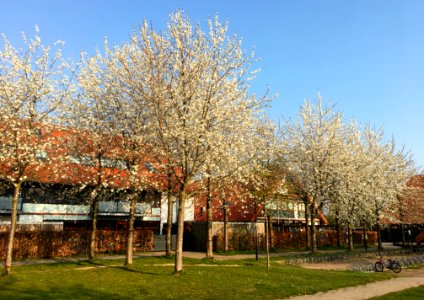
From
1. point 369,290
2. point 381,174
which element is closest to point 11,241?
point 369,290

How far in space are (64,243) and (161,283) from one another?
46.5 ft

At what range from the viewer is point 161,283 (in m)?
14.2

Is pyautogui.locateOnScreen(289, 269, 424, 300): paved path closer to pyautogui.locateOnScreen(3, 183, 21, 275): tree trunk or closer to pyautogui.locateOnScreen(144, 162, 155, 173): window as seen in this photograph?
pyautogui.locateOnScreen(144, 162, 155, 173): window

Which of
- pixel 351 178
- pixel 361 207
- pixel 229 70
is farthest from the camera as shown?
pixel 361 207

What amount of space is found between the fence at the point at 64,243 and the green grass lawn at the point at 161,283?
18.7ft

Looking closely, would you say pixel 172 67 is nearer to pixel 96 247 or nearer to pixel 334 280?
pixel 334 280

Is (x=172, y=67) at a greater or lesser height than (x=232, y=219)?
greater

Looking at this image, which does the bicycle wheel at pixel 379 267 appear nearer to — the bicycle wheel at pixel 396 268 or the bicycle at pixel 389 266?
the bicycle at pixel 389 266

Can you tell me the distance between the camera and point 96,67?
2308 centimetres

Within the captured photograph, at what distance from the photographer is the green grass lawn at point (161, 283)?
39.9 ft

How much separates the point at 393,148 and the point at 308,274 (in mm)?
33502

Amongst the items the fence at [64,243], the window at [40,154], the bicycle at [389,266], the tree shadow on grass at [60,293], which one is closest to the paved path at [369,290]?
the bicycle at [389,266]

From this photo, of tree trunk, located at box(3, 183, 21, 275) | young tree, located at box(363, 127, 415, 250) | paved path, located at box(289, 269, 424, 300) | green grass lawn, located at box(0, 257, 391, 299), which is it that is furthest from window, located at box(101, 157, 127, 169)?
young tree, located at box(363, 127, 415, 250)

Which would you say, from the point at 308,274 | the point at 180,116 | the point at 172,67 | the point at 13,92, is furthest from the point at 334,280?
the point at 13,92
